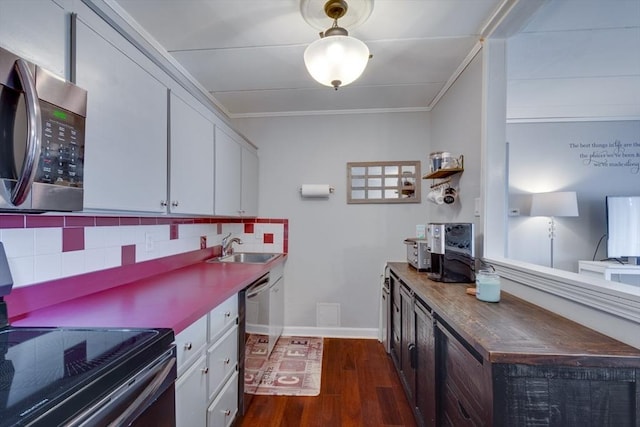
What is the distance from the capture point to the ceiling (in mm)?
1468

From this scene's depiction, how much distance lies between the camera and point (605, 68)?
205 centimetres

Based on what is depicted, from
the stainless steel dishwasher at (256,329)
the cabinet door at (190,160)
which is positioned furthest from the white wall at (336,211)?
the cabinet door at (190,160)

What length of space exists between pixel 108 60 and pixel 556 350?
194 cm

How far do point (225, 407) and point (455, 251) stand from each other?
5.40 feet

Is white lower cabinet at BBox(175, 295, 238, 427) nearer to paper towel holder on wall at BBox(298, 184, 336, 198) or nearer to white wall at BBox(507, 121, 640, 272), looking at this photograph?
paper towel holder on wall at BBox(298, 184, 336, 198)

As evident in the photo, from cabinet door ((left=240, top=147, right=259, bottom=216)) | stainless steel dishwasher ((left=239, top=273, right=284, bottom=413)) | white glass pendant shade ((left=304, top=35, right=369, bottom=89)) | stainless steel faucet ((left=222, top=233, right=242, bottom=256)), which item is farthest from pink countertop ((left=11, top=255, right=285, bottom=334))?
white glass pendant shade ((left=304, top=35, right=369, bottom=89))

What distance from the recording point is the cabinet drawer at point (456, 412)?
94 centimetres

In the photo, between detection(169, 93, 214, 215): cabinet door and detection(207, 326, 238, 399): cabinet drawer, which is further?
detection(169, 93, 214, 215): cabinet door

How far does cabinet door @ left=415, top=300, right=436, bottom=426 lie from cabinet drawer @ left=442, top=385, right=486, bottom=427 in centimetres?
8

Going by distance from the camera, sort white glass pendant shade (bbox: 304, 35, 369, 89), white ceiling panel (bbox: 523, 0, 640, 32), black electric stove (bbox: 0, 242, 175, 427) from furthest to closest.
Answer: white ceiling panel (bbox: 523, 0, 640, 32) < white glass pendant shade (bbox: 304, 35, 369, 89) < black electric stove (bbox: 0, 242, 175, 427)

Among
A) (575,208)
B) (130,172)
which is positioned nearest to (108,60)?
(130,172)

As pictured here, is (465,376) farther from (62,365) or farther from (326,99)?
(326,99)

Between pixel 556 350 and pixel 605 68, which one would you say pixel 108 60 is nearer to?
pixel 556 350

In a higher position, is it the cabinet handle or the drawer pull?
the drawer pull
